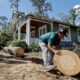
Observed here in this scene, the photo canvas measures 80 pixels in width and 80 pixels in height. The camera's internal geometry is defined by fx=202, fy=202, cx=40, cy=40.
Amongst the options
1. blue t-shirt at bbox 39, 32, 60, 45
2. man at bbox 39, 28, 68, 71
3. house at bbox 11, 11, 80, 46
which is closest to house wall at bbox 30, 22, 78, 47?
house at bbox 11, 11, 80, 46

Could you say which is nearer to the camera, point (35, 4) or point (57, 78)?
point (57, 78)

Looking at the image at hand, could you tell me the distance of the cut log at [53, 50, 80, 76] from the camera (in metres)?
6.80

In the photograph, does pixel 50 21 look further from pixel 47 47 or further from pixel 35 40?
pixel 47 47

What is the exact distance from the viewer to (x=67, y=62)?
22.9ft

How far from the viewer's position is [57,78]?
6.77m

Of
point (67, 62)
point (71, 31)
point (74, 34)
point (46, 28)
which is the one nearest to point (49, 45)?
point (67, 62)

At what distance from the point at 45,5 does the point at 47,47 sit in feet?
148

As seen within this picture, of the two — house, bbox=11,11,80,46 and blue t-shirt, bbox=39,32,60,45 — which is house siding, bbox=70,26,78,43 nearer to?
house, bbox=11,11,80,46

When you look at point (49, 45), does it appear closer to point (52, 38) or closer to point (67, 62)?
point (52, 38)

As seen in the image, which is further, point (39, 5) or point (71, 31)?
point (39, 5)

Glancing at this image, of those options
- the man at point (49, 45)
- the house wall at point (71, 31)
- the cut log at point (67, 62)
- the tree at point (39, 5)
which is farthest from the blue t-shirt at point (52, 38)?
the tree at point (39, 5)

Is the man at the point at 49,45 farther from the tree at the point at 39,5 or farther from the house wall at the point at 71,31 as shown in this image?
the tree at the point at 39,5

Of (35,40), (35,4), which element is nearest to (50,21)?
(35,40)

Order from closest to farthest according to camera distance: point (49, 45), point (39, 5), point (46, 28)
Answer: point (49, 45)
point (46, 28)
point (39, 5)
